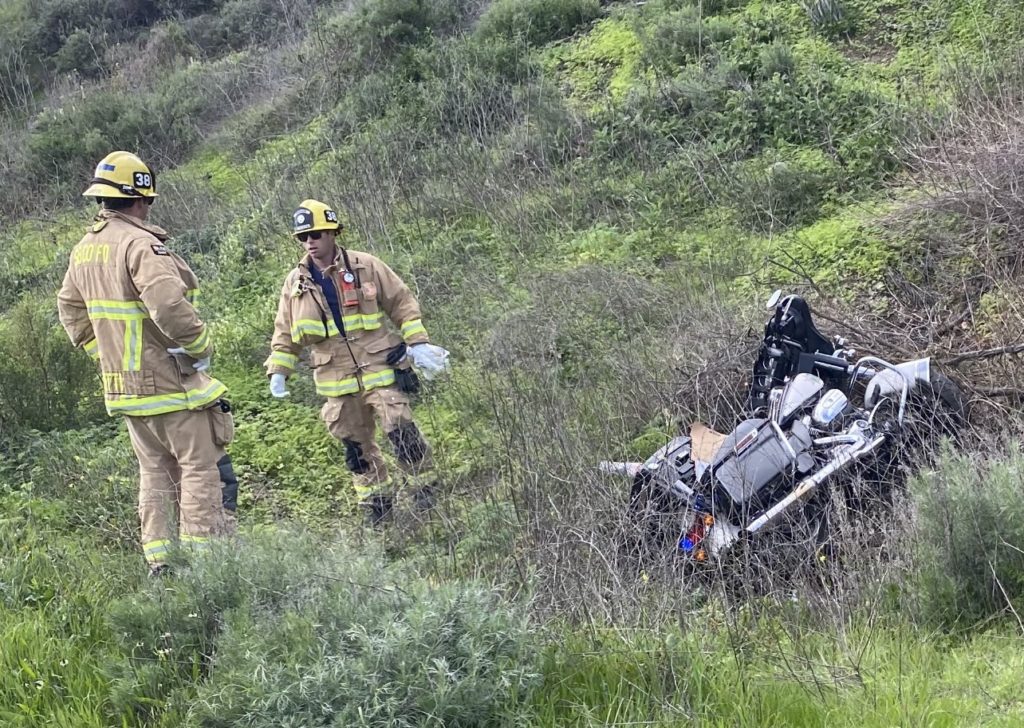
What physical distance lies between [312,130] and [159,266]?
7.94 meters

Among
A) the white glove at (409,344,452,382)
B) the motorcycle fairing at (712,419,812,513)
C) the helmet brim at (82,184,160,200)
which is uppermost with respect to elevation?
the helmet brim at (82,184,160,200)

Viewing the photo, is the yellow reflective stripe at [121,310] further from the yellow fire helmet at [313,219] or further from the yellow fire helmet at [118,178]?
the yellow fire helmet at [313,219]

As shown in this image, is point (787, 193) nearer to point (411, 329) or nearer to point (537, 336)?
point (537, 336)

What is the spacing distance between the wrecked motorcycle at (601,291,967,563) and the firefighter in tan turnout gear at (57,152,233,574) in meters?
2.13

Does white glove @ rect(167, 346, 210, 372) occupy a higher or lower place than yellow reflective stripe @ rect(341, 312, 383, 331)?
higher

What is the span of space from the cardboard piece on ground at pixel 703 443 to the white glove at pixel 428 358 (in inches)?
63.9

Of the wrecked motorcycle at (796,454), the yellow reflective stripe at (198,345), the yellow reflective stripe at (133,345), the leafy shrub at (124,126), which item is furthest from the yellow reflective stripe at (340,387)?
the leafy shrub at (124,126)

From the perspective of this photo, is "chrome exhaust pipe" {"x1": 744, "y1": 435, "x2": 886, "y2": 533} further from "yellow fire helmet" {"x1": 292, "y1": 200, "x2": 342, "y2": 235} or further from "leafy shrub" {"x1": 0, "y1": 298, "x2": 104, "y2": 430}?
"leafy shrub" {"x1": 0, "y1": 298, "x2": 104, "y2": 430}

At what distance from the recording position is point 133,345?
491cm

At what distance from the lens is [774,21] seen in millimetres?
9961

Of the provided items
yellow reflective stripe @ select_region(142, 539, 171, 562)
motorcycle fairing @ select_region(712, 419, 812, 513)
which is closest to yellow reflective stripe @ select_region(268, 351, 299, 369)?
yellow reflective stripe @ select_region(142, 539, 171, 562)

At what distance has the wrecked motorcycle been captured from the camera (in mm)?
4328

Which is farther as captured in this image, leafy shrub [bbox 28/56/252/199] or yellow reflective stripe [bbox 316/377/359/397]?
leafy shrub [bbox 28/56/252/199]

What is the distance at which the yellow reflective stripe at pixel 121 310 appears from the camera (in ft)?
16.0
